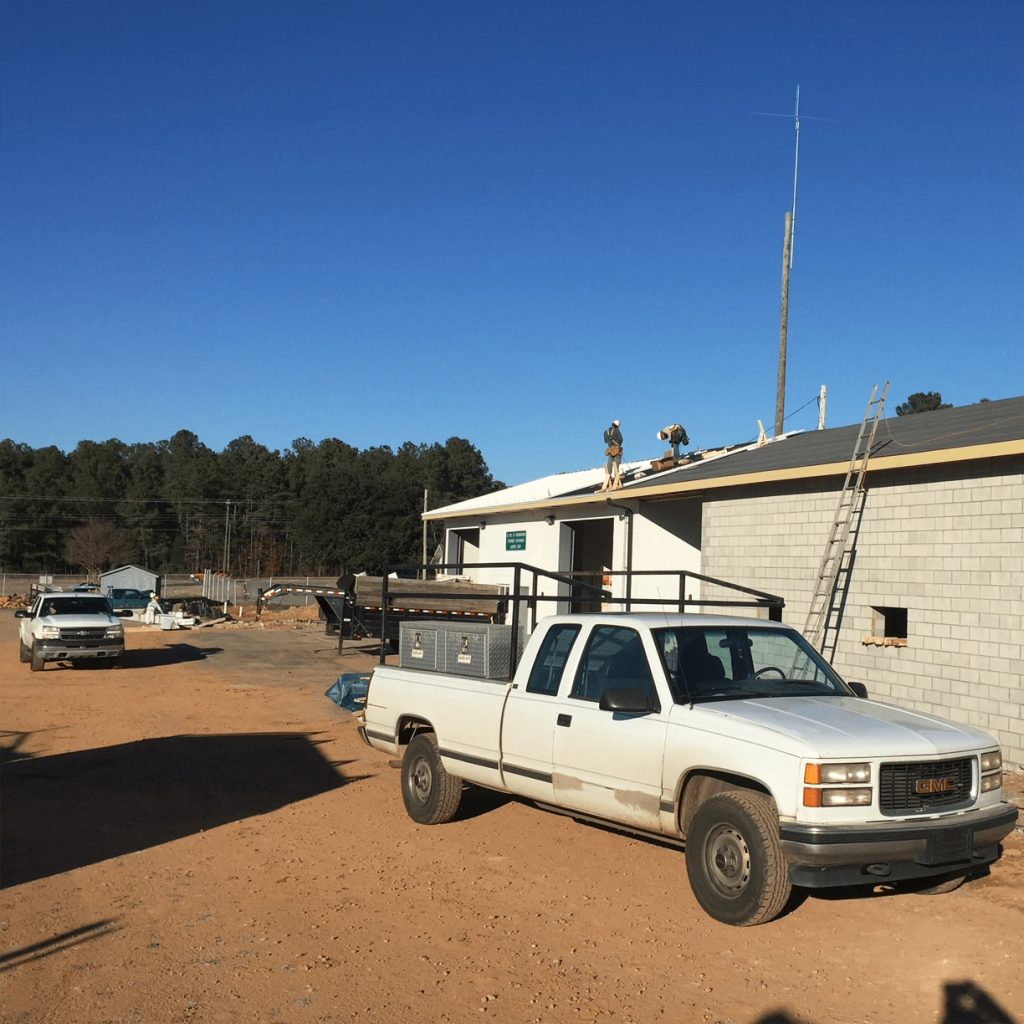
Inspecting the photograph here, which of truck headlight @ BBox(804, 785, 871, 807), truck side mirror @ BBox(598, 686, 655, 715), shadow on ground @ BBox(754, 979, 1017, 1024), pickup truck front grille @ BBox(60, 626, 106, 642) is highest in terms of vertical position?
truck side mirror @ BBox(598, 686, 655, 715)

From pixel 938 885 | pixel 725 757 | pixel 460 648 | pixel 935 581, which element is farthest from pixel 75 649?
pixel 938 885

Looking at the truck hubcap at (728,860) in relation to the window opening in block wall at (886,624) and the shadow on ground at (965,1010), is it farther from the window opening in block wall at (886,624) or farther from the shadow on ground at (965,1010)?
the window opening in block wall at (886,624)

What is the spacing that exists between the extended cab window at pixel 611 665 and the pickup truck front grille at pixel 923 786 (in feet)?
5.58

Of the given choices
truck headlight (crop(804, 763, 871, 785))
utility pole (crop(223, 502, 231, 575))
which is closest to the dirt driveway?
truck headlight (crop(804, 763, 871, 785))

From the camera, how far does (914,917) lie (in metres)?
6.39

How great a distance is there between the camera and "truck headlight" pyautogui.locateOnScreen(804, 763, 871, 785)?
5.75 m

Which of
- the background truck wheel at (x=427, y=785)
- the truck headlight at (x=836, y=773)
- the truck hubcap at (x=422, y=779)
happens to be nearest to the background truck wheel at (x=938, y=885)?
the truck headlight at (x=836, y=773)

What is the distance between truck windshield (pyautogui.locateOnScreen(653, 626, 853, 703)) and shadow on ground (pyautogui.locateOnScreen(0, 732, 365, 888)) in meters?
4.35

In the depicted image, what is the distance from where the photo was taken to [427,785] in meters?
8.80

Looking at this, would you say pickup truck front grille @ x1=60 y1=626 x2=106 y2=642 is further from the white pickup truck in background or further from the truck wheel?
the truck wheel

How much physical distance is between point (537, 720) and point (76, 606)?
19.4m

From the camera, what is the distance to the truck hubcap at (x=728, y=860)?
19.8ft

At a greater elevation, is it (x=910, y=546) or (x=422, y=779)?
(x=910, y=546)

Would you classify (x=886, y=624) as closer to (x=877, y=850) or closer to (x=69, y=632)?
(x=877, y=850)
